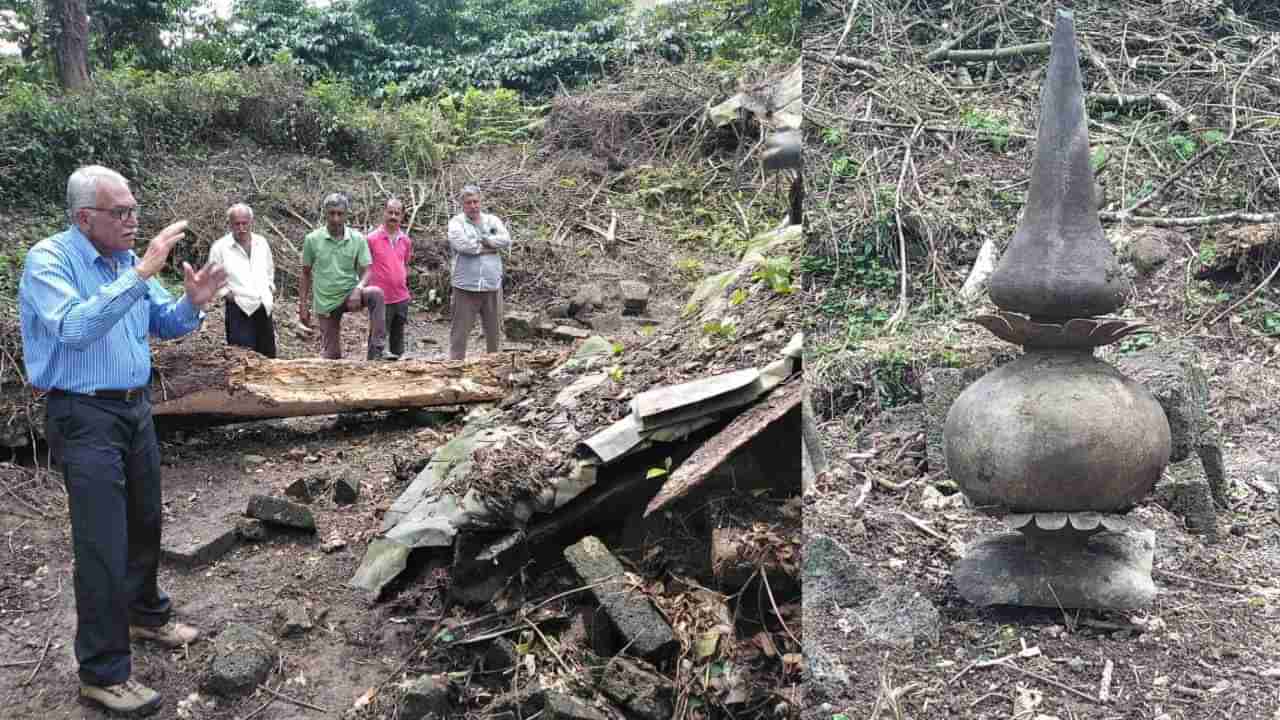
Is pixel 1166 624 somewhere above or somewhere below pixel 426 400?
above

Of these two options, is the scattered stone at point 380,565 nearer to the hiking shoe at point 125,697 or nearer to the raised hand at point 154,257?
the hiking shoe at point 125,697

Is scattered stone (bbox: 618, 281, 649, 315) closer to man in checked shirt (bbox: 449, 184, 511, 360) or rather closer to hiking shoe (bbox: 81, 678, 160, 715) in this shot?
man in checked shirt (bbox: 449, 184, 511, 360)

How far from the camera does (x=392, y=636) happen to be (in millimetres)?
4473

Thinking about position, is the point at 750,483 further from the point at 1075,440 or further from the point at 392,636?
the point at 392,636

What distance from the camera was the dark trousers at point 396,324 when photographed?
8.06 meters

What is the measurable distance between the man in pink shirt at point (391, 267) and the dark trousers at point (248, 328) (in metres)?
1.04

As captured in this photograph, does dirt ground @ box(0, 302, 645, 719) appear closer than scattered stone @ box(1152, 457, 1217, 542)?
Yes

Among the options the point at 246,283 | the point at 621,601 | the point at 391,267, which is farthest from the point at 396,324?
the point at 621,601

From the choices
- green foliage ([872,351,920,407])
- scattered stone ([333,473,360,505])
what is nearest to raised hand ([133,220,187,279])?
scattered stone ([333,473,360,505])

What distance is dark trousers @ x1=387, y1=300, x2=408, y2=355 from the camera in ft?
26.5

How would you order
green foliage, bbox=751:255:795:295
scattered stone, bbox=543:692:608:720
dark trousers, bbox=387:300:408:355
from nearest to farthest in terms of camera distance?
scattered stone, bbox=543:692:608:720 < green foliage, bbox=751:255:795:295 < dark trousers, bbox=387:300:408:355

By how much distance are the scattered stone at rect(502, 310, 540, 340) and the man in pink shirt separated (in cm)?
202

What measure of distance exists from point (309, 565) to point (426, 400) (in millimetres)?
1829

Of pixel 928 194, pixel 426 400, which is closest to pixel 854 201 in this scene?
pixel 928 194
